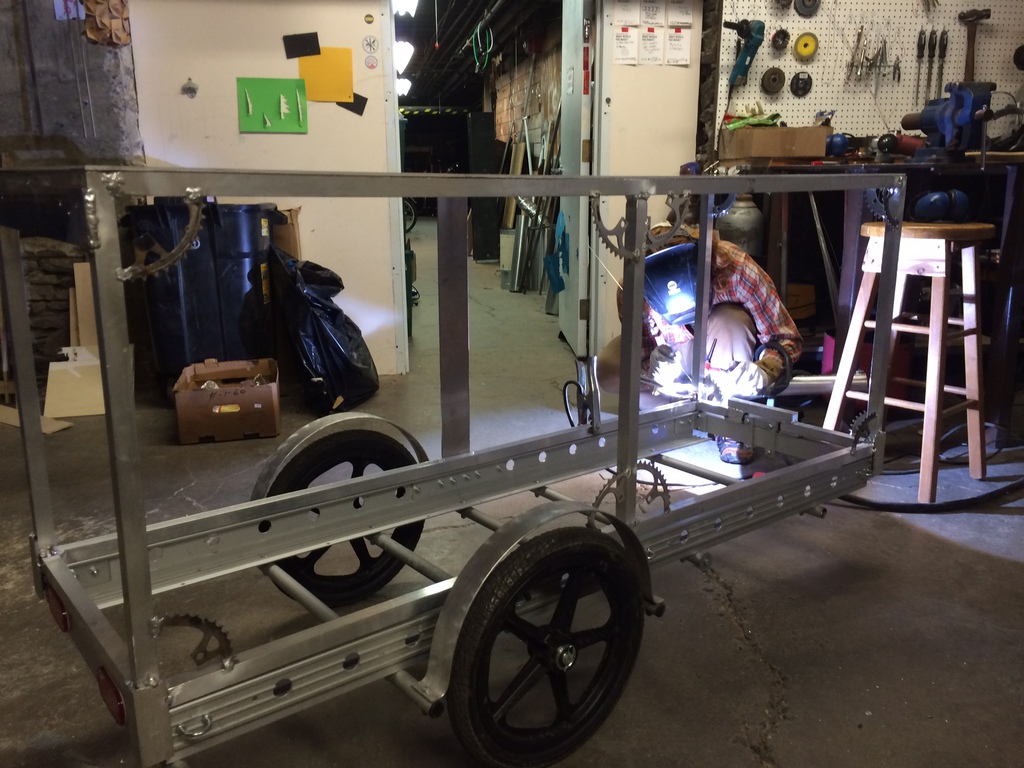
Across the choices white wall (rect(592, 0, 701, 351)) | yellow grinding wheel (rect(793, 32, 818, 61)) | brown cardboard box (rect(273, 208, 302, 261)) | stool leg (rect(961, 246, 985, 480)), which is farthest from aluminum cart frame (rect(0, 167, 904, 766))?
A: brown cardboard box (rect(273, 208, 302, 261))

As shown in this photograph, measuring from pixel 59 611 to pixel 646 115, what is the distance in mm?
3841

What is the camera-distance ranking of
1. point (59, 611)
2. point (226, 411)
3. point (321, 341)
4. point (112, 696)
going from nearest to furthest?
point (112, 696) → point (59, 611) → point (226, 411) → point (321, 341)

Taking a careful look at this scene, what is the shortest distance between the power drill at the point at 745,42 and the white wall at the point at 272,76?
5.90 feet

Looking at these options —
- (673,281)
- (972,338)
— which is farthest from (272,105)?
(972,338)

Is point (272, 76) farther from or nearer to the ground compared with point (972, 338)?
farther from the ground

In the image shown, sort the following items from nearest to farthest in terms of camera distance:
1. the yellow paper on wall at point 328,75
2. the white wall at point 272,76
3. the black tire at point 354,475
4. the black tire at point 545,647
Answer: the black tire at point 545,647 → the black tire at point 354,475 → the white wall at point 272,76 → the yellow paper on wall at point 328,75

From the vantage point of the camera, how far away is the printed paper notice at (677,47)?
434 centimetres

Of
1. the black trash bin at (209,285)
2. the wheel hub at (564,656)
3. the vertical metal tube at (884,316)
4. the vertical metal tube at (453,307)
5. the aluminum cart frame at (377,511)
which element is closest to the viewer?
the aluminum cart frame at (377,511)

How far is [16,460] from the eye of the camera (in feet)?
10.7

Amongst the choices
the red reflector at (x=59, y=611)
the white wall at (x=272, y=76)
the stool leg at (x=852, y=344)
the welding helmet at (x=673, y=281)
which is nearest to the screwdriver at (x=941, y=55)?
the stool leg at (x=852, y=344)

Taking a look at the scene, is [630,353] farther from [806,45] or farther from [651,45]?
[806,45]

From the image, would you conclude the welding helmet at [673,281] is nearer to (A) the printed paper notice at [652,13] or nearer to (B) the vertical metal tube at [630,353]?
(B) the vertical metal tube at [630,353]

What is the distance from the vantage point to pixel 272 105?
420cm

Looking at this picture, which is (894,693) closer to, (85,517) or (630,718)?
(630,718)
